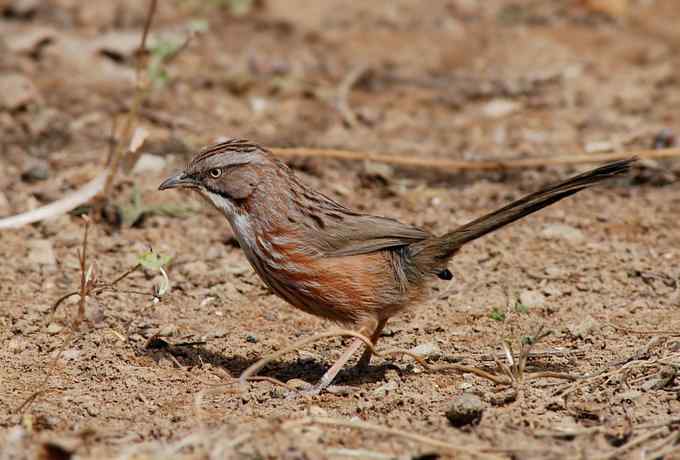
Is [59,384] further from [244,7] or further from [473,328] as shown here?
[244,7]

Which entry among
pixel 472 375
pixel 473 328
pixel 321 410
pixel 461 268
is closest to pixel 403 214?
pixel 461 268

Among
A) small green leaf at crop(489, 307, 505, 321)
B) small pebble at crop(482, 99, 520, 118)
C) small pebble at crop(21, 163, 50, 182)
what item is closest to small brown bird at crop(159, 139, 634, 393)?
small green leaf at crop(489, 307, 505, 321)

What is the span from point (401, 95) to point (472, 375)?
17.5 ft

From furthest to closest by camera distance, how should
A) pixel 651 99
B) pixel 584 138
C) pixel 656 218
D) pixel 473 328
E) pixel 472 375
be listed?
pixel 651 99 < pixel 584 138 < pixel 656 218 < pixel 473 328 < pixel 472 375

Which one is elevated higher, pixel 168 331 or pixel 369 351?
pixel 369 351

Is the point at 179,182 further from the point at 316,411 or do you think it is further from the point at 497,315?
the point at 497,315

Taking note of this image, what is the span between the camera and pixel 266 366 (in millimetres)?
6680

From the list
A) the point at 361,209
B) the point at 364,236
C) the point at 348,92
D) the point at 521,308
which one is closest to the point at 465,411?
the point at 364,236

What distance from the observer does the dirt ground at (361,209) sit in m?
5.34

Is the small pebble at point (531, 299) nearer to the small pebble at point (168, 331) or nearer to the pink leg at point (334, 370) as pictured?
the pink leg at point (334, 370)

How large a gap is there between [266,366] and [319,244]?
87cm

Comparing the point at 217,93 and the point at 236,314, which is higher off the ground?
the point at 217,93

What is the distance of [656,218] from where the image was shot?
27.3 ft

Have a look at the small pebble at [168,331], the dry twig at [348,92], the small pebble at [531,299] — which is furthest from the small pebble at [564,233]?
the small pebble at [168,331]
